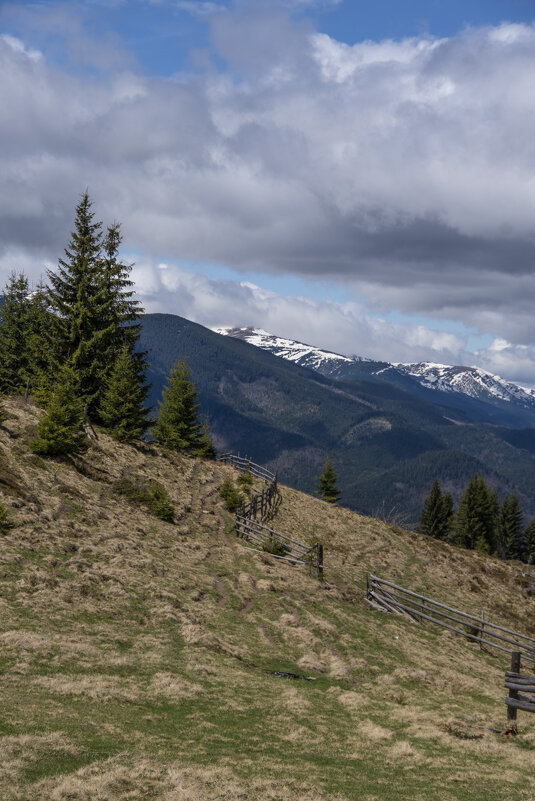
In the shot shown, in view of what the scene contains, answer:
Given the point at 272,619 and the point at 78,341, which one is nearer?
the point at 272,619

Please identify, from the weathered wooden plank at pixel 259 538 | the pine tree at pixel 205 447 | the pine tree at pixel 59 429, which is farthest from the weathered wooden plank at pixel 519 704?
the pine tree at pixel 205 447

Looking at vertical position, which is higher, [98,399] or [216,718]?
[98,399]

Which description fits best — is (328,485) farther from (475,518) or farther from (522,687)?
(522,687)

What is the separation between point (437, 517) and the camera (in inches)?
4198

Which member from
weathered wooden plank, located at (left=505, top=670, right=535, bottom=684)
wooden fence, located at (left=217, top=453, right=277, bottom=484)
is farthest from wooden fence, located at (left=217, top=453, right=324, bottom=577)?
weathered wooden plank, located at (left=505, top=670, right=535, bottom=684)

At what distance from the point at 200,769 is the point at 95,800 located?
204cm

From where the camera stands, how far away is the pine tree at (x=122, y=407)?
43.5 meters

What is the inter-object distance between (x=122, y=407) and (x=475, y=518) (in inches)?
3146

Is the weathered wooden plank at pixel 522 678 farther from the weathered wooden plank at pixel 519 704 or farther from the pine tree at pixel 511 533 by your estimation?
the pine tree at pixel 511 533

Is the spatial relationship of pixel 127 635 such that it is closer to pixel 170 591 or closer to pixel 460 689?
pixel 170 591

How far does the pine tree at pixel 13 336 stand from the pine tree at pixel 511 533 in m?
97.6

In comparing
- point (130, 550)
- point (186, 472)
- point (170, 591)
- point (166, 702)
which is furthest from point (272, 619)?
point (186, 472)

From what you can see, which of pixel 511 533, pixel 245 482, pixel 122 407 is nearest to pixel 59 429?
pixel 122 407

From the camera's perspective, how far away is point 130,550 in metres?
23.3
